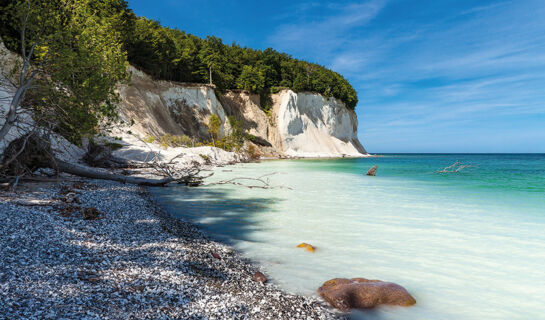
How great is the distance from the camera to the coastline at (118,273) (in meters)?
2.92

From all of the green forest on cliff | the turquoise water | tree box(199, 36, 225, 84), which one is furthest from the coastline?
tree box(199, 36, 225, 84)

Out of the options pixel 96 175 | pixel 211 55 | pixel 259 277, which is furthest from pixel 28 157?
pixel 211 55

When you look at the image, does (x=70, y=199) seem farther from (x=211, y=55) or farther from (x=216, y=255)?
(x=211, y=55)

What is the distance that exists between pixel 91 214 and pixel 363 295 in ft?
19.0

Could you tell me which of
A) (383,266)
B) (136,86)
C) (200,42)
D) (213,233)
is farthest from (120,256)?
(200,42)

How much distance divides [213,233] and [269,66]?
2419 inches

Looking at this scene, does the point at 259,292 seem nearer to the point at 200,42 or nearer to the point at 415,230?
the point at 415,230

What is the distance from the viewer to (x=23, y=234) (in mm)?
4426

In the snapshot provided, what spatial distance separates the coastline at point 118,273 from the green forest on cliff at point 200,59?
873 cm

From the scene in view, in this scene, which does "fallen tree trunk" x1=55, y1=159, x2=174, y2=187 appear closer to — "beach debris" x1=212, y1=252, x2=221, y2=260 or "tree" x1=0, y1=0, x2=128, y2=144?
"tree" x1=0, y1=0, x2=128, y2=144

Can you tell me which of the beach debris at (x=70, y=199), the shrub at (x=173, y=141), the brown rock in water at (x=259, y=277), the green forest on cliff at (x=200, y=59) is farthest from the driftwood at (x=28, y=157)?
the shrub at (x=173, y=141)

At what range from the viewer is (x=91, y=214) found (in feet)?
20.7

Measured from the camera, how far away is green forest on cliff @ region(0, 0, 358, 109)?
3359 cm

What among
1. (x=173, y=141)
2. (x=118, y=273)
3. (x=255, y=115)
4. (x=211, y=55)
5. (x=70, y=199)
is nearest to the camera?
(x=118, y=273)
